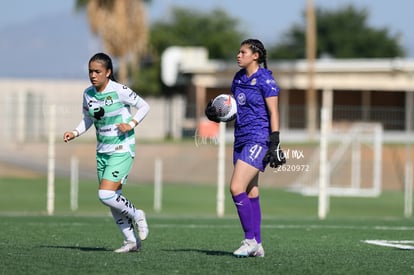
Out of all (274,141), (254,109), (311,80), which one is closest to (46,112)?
(311,80)

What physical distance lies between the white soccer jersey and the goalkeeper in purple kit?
949mm

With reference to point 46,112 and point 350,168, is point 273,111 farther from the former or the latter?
point 46,112

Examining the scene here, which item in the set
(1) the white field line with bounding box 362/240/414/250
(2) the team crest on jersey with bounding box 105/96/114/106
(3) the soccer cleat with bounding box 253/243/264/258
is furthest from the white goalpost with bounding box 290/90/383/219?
(3) the soccer cleat with bounding box 253/243/264/258

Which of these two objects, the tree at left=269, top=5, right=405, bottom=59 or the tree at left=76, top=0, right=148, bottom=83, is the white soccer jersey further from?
the tree at left=269, top=5, right=405, bottom=59

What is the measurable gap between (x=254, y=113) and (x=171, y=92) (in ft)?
212

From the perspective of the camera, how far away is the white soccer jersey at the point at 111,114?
12031 millimetres

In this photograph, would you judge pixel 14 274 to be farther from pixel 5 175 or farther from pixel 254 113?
pixel 5 175

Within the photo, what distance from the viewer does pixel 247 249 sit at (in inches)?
456

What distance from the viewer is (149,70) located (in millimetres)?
79812

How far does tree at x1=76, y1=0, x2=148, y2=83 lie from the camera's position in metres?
54.1

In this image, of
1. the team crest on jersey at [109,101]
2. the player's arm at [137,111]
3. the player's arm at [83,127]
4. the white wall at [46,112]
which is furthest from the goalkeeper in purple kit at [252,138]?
the white wall at [46,112]

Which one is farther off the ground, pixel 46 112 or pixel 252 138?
pixel 46 112

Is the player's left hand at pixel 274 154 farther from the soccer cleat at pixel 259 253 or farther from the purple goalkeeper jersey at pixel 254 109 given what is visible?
the soccer cleat at pixel 259 253

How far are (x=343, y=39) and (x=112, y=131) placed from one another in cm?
9152
